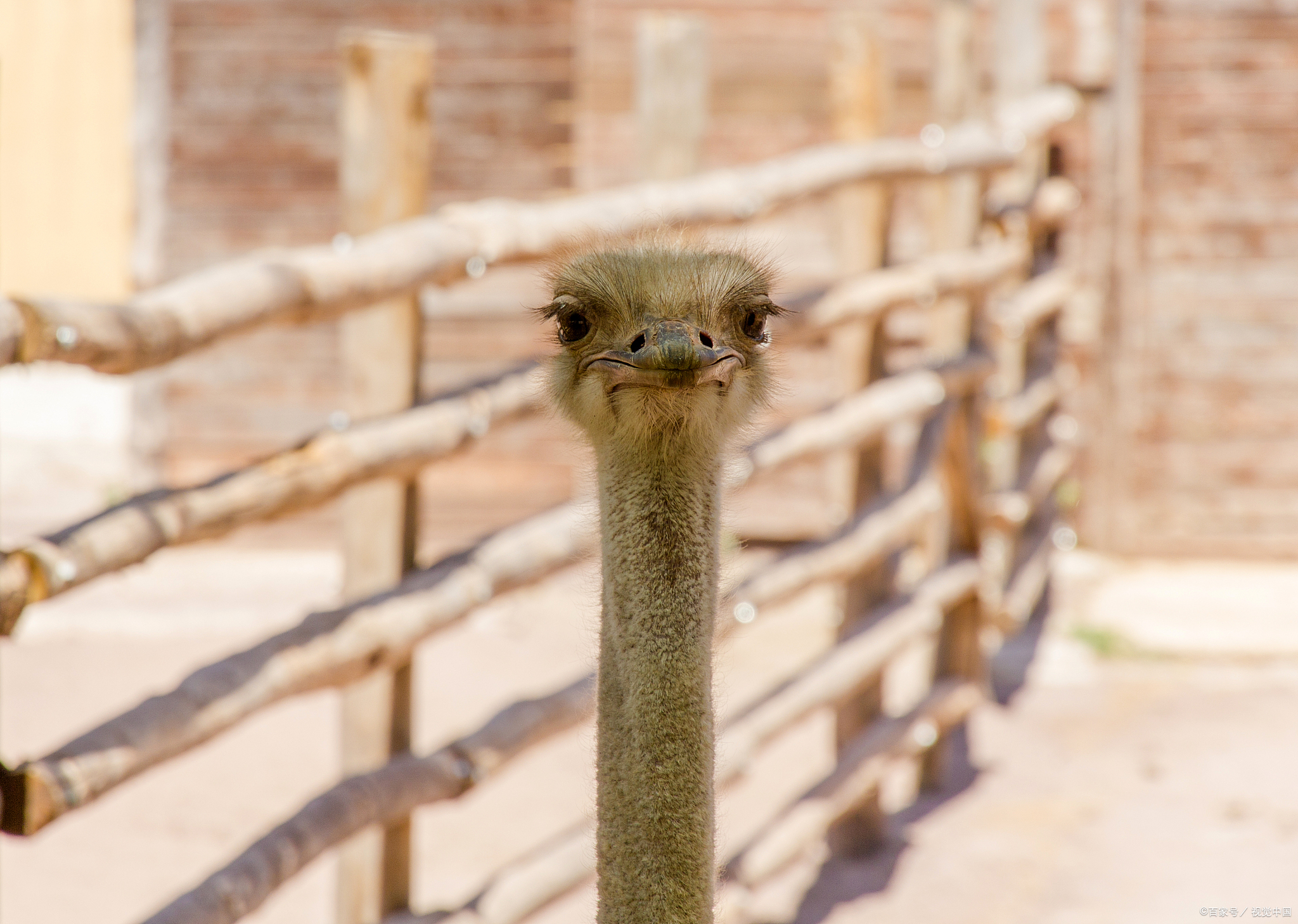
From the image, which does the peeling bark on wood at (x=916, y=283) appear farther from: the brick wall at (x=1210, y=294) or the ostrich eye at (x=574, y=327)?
the brick wall at (x=1210, y=294)

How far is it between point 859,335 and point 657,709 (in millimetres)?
2562

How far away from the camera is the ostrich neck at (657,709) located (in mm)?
1523

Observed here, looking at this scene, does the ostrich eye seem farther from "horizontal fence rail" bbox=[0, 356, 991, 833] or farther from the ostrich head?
"horizontal fence rail" bbox=[0, 356, 991, 833]

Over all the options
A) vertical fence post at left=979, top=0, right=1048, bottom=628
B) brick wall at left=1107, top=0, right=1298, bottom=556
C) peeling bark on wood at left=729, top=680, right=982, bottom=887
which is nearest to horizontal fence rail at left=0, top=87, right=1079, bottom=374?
peeling bark on wood at left=729, top=680, right=982, bottom=887

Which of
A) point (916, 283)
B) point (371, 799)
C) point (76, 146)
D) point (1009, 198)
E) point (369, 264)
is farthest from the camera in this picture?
point (76, 146)

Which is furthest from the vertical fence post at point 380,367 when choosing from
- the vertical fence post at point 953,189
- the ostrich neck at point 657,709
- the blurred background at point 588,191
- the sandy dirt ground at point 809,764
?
the blurred background at point 588,191

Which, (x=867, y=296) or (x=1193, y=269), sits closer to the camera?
(x=867, y=296)

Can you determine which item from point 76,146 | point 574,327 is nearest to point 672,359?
point 574,327

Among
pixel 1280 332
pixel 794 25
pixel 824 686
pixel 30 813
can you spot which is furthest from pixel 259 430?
pixel 30 813

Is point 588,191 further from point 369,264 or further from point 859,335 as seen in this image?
point 369,264

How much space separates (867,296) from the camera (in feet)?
12.1

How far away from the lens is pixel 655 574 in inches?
60.7

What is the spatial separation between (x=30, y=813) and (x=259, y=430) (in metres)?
5.66

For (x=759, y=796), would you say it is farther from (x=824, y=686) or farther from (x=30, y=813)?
(x=30, y=813)
